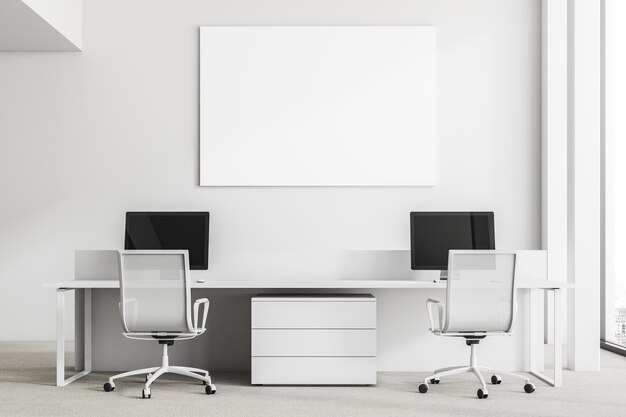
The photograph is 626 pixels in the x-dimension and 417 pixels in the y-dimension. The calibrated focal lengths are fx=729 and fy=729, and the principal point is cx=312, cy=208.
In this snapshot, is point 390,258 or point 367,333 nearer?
point 367,333

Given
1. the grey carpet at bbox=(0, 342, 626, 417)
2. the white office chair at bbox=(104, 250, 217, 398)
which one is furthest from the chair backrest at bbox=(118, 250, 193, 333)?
the grey carpet at bbox=(0, 342, 626, 417)

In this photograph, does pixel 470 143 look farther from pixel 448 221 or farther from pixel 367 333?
pixel 367 333

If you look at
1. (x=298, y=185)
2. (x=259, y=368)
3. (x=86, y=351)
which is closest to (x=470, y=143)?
(x=298, y=185)

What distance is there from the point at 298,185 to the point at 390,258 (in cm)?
160

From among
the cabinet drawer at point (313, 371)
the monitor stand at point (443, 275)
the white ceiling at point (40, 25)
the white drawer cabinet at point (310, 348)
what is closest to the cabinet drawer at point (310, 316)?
the white drawer cabinet at point (310, 348)

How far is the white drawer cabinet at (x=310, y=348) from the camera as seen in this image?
497cm

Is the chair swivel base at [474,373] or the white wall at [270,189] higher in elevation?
Result: the white wall at [270,189]

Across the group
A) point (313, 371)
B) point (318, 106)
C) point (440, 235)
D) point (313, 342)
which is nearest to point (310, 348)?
point (313, 342)

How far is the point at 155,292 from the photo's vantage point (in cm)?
470

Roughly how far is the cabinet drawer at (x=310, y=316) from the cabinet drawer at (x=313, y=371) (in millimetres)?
225

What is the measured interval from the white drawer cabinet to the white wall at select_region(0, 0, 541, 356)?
6.08ft

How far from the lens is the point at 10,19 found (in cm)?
593

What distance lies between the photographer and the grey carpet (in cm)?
433

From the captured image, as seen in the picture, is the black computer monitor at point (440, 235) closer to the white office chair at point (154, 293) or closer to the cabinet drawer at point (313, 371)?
the cabinet drawer at point (313, 371)
